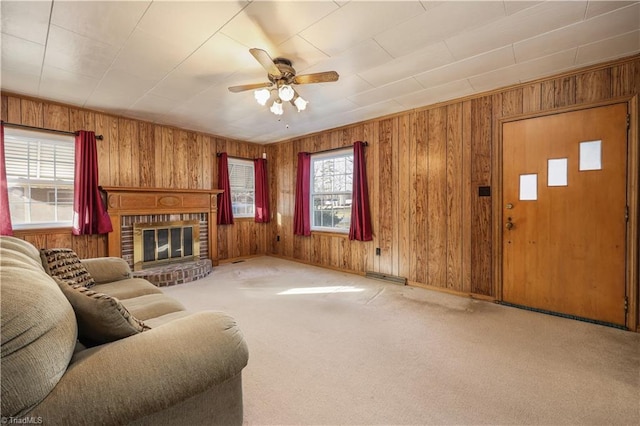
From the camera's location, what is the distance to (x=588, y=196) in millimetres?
2656

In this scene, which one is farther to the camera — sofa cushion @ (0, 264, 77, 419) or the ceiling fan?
the ceiling fan

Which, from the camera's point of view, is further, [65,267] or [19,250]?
[65,267]

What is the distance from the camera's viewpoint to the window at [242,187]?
18.4 feet

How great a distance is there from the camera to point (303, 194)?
520cm

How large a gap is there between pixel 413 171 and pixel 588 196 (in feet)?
5.91

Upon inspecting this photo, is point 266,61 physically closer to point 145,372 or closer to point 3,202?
point 145,372

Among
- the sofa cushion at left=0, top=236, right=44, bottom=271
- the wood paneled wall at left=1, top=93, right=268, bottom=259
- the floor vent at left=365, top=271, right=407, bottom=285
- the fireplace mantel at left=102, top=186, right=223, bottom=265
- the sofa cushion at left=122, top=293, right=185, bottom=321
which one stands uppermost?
the wood paneled wall at left=1, top=93, right=268, bottom=259

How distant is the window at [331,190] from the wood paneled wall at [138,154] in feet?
4.98

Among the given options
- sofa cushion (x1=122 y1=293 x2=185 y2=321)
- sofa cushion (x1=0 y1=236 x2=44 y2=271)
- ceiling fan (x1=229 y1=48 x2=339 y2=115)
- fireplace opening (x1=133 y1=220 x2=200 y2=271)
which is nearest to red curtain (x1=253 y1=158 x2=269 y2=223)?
fireplace opening (x1=133 y1=220 x2=200 y2=271)

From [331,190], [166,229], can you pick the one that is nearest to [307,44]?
[331,190]

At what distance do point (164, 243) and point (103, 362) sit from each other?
12.8 ft

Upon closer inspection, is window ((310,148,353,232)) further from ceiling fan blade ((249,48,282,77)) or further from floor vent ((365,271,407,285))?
ceiling fan blade ((249,48,282,77))

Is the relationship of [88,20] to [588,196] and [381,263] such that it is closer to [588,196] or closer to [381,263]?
[381,263]

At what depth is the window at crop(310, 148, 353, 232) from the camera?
4.72 meters
